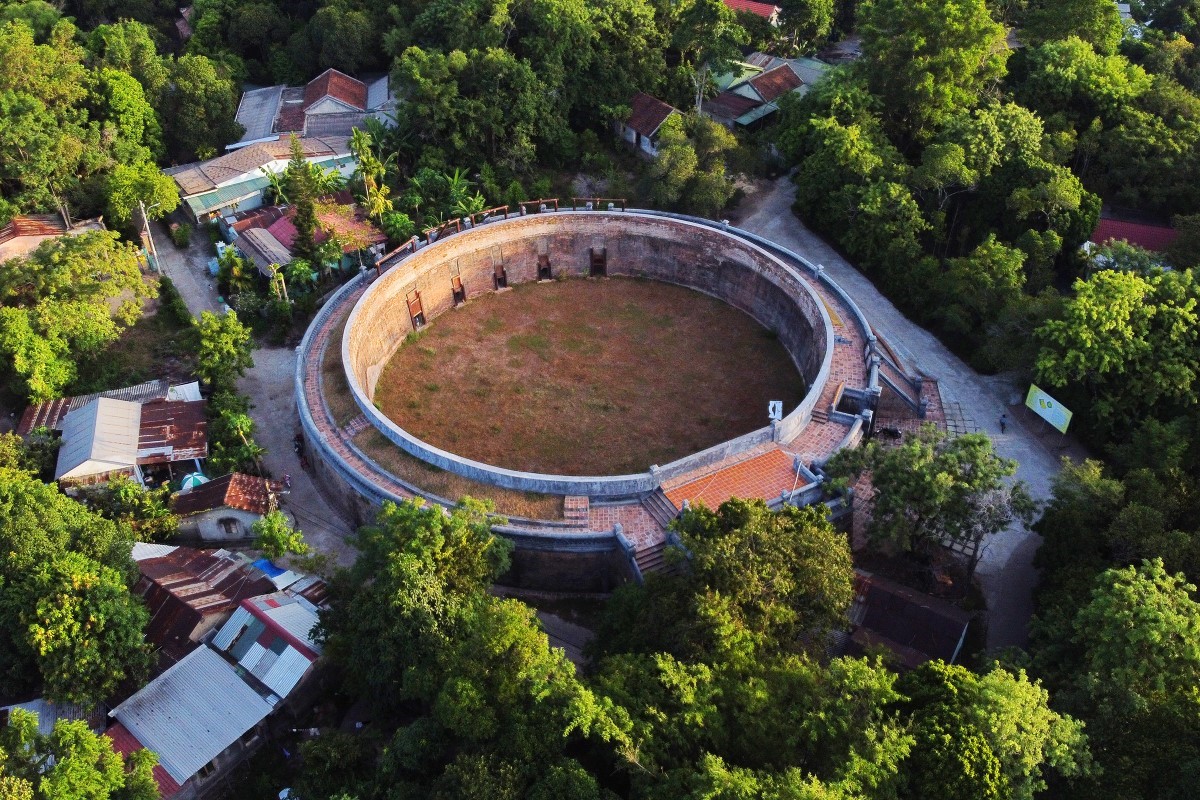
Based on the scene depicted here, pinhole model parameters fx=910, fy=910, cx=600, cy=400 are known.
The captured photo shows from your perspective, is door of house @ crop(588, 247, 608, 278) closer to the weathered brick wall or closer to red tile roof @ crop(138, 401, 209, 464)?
the weathered brick wall

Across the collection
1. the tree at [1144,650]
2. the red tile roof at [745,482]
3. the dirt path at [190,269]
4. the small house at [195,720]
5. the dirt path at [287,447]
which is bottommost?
the dirt path at [287,447]

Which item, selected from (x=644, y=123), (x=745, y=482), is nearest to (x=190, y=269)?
(x=644, y=123)

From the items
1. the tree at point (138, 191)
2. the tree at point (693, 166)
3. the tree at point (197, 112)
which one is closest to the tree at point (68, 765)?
Result: the tree at point (138, 191)

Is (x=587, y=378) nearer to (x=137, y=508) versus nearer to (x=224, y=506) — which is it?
(x=224, y=506)

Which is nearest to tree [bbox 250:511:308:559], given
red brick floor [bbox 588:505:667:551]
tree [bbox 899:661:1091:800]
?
red brick floor [bbox 588:505:667:551]

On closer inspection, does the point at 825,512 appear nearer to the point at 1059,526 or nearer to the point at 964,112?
the point at 1059,526

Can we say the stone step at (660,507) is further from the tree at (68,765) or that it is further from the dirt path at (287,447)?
the tree at (68,765)
